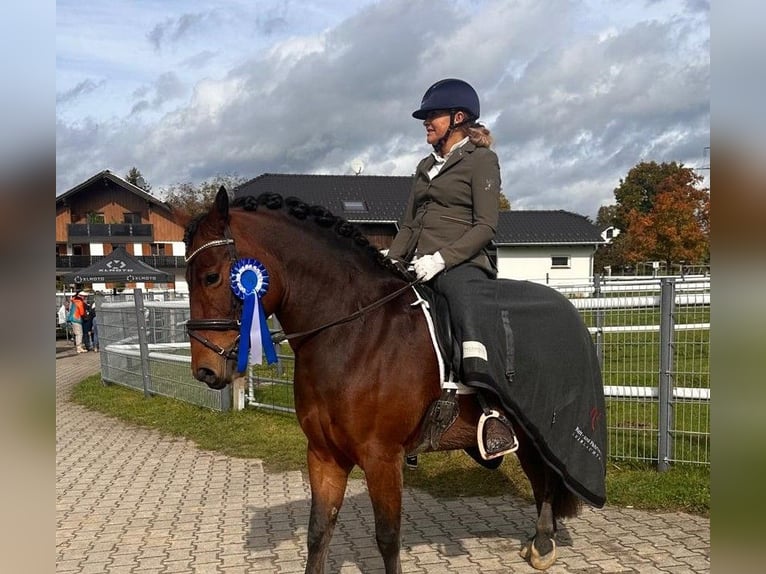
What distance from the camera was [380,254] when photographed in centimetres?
371

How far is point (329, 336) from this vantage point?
343cm

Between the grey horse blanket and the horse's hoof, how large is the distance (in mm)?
602

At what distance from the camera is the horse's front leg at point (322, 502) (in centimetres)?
355

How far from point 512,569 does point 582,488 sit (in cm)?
87

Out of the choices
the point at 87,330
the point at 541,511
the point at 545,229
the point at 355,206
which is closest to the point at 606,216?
the point at 545,229

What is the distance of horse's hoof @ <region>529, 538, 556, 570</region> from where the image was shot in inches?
171

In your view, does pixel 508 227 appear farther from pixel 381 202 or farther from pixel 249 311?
pixel 249 311

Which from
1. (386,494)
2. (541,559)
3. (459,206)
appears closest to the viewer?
(386,494)

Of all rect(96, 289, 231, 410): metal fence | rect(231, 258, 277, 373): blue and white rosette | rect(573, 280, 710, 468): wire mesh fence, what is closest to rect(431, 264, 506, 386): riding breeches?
rect(231, 258, 277, 373): blue and white rosette

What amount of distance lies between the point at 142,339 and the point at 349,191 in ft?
91.5

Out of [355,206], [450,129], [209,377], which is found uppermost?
[355,206]

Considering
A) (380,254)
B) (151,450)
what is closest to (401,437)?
(380,254)

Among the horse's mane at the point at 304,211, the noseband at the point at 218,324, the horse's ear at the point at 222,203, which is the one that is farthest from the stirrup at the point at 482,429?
the horse's ear at the point at 222,203

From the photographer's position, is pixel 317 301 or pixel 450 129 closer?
pixel 317 301
